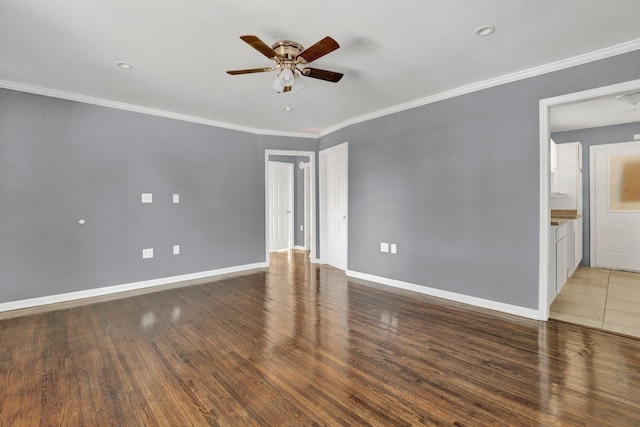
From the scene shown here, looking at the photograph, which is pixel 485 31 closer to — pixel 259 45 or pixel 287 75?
pixel 287 75

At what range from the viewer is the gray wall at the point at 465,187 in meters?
3.16

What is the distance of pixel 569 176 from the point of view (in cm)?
542

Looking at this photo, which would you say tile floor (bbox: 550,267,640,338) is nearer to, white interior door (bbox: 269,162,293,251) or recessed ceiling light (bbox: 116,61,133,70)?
recessed ceiling light (bbox: 116,61,133,70)

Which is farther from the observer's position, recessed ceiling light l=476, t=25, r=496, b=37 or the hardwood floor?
recessed ceiling light l=476, t=25, r=496, b=37

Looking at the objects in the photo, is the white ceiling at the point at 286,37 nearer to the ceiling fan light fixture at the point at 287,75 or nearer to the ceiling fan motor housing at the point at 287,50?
the ceiling fan motor housing at the point at 287,50

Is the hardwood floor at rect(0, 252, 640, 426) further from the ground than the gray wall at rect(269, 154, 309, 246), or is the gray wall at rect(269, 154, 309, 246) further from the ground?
the gray wall at rect(269, 154, 309, 246)

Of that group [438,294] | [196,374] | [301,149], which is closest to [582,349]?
[438,294]

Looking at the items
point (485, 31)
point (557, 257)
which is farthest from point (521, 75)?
point (557, 257)

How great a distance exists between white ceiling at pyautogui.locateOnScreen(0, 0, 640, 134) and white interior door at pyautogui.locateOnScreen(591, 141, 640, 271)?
11.8 ft

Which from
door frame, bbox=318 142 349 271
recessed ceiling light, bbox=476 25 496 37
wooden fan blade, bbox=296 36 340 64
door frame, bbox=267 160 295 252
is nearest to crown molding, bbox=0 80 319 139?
door frame, bbox=318 142 349 271

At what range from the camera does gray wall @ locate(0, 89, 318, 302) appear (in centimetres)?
357

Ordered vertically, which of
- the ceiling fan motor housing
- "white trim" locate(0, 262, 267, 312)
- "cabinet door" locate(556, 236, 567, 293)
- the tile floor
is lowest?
the tile floor

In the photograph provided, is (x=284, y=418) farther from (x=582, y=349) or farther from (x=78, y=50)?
(x=78, y=50)

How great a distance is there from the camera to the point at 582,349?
2.49 meters
